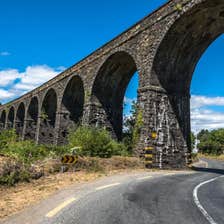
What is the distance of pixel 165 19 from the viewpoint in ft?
50.8

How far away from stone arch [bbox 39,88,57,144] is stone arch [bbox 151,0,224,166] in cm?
1775

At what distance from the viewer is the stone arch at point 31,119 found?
122ft

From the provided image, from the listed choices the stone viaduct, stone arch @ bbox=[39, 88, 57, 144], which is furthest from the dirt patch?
stone arch @ bbox=[39, 88, 57, 144]

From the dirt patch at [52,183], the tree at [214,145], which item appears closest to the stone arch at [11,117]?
the dirt patch at [52,183]

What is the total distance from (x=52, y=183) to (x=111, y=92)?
572 inches

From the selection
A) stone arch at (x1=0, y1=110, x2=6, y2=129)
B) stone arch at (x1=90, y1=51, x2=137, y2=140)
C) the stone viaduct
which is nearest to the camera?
the stone viaduct

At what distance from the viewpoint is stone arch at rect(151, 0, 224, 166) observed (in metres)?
15.0

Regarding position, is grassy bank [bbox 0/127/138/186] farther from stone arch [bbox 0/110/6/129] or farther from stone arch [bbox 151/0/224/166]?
stone arch [bbox 0/110/6/129]

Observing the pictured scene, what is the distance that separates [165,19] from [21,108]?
33.0 m

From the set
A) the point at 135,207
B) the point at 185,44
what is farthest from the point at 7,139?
the point at 135,207

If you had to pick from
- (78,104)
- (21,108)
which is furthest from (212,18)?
(21,108)

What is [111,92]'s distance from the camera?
23062 millimetres

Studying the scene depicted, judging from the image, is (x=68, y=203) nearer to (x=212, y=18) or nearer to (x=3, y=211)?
(x=3, y=211)

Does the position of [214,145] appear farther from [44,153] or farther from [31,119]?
[44,153]
